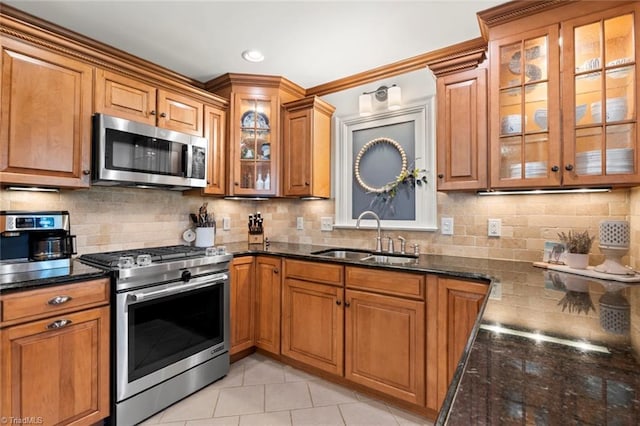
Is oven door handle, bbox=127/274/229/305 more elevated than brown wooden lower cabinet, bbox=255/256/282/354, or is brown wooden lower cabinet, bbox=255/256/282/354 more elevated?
oven door handle, bbox=127/274/229/305

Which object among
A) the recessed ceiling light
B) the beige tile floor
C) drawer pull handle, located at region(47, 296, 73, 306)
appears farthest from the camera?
the recessed ceiling light

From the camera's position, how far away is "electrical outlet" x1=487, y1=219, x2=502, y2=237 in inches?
85.8

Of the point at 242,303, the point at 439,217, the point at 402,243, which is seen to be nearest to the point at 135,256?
the point at 242,303

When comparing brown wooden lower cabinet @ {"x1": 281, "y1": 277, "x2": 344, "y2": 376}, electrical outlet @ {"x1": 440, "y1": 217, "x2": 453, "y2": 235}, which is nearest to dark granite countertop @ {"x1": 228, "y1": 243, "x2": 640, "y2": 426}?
electrical outlet @ {"x1": 440, "y1": 217, "x2": 453, "y2": 235}

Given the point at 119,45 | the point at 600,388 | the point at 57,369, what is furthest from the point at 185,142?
the point at 600,388

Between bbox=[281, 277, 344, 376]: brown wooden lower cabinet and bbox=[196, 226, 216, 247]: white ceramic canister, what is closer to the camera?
bbox=[281, 277, 344, 376]: brown wooden lower cabinet

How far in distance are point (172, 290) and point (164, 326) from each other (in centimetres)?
24

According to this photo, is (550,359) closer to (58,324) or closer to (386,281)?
(386,281)

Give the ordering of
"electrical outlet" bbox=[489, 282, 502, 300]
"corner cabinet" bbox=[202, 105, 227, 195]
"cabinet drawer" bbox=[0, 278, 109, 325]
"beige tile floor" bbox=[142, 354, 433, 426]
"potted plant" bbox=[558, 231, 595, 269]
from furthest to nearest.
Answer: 1. "corner cabinet" bbox=[202, 105, 227, 195]
2. "beige tile floor" bbox=[142, 354, 433, 426]
3. "potted plant" bbox=[558, 231, 595, 269]
4. "cabinet drawer" bbox=[0, 278, 109, 325]
5. "electrical outlet" bbox=[489, 282, 502, 300]

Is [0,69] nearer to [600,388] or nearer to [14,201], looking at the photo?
[14,201]

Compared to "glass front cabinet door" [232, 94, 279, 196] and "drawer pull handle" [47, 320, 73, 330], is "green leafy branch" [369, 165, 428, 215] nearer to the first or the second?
"glass front cabinet door" [232, 94, 279, 196]

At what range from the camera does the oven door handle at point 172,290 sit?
1.80 m

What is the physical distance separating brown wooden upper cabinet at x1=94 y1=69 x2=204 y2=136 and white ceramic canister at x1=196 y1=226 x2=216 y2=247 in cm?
83

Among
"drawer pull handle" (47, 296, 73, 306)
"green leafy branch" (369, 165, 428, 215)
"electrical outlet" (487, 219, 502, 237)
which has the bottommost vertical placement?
"drawer pull handle" (47, 296, 73, 306)
